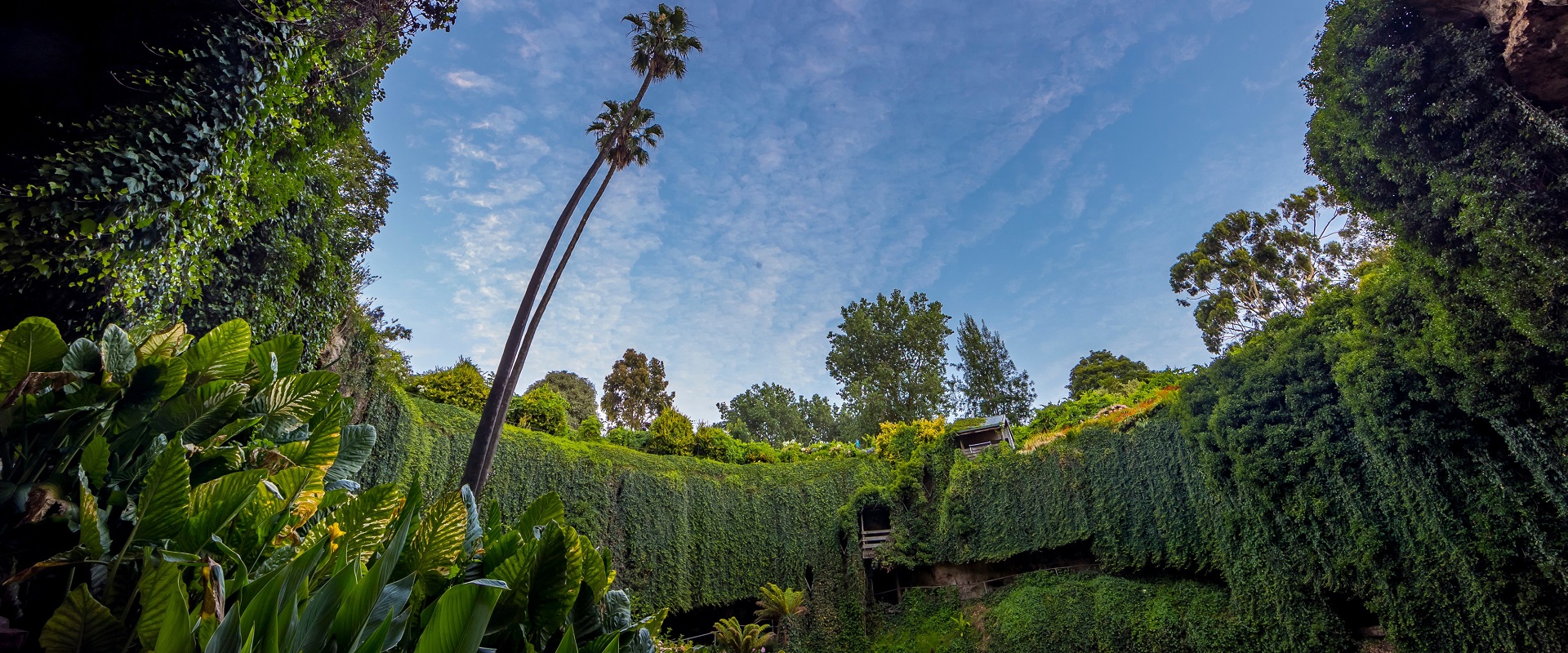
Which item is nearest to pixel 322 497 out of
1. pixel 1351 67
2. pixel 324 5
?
pixel 324 5

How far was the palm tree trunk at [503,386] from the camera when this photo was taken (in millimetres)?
8094

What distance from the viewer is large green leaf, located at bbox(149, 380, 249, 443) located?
170 cm

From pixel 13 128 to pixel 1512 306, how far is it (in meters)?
10.1

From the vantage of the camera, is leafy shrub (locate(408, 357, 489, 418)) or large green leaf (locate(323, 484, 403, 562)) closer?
large green leaf (locate(323, 484, 403, 562))

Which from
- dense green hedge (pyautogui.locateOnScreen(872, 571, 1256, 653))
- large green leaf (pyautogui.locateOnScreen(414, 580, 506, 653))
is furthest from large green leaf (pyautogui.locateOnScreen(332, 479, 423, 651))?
dense green hedge (pyautogui.locateOnScreen(872, 571, 1256, 653))

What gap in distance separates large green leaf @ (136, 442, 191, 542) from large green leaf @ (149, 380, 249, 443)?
0.49 metres

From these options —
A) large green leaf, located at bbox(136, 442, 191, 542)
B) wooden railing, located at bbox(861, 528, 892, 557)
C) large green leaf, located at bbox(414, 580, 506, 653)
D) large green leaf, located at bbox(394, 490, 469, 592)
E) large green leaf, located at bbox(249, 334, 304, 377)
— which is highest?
large green leaf, located at bbox(249, 334, 304, 377)

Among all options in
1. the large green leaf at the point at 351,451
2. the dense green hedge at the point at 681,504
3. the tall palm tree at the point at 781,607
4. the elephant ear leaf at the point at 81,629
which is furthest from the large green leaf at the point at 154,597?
the tall palm tree at the point at 781,607

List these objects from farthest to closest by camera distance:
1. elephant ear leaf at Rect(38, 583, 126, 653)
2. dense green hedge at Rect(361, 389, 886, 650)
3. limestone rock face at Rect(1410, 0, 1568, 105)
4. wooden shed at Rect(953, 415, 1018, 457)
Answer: wooden shed at Rect(953, 415, 1018, 457) < dense green hedge at Rect(361, 389, 886, 650) < limestone rock face at Rect(1410, 0, 1568, 105) < elephant ear leaf at Rect(38, 583, 126, 653)

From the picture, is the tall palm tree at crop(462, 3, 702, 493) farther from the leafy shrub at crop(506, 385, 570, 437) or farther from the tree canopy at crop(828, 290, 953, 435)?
the tree canopy at crop(828, 290, 953, 435)

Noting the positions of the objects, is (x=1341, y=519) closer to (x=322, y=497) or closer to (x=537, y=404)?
(x=322, y=497)

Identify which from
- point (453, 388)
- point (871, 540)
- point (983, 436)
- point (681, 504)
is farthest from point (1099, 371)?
point (453, 388)

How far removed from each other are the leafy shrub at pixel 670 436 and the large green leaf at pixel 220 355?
14158 millimetres

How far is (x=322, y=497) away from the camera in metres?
1.93
